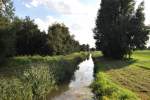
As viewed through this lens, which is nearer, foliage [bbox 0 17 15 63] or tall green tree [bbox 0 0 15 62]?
tall green tree [bbox 0 0 15 62]

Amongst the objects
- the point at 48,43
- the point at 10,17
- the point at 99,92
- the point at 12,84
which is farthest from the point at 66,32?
the point at 12,84

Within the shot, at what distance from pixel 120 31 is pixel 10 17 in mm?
26392

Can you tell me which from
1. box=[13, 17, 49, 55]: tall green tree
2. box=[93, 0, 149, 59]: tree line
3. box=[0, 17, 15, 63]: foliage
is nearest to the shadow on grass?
box=[93, 0, 149, 59]: tree line

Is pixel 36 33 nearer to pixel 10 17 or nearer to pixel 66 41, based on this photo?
pixel 66 41

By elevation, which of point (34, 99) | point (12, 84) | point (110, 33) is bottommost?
point (34, 99)

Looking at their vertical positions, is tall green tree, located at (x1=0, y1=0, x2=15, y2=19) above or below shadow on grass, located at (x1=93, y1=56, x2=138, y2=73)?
above

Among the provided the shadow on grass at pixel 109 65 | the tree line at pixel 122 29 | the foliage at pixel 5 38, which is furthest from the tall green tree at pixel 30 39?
the foliage at pixel 5 38

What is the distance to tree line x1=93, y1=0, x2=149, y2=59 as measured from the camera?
57.8 meters

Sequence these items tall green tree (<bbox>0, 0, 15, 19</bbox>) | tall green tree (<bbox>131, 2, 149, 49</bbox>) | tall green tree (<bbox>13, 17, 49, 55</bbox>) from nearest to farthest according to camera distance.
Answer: tall green tree (<bbox>0, 0, 15, 19</bbox>)
tall green tree (<bbox>131, 2, 149, 49</bbox>)
tall green tree (<bbox>13, 17, 49, 55</bbox>)

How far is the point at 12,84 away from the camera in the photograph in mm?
17422

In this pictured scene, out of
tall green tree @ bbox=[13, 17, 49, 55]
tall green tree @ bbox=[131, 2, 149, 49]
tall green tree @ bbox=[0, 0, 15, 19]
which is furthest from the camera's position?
tall green tree @ bbox=[13, 17, 49, 55]

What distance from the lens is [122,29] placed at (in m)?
57.8

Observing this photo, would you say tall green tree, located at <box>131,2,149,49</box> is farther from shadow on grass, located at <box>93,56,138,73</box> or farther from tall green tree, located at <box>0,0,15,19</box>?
tall green tree, located at <box>0,0,15,19</box>

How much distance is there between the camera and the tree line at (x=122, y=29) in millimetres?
57812
